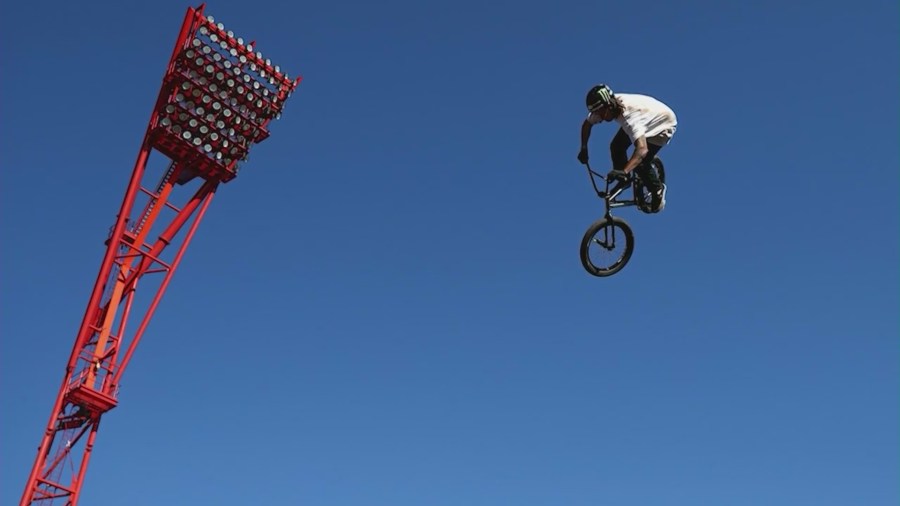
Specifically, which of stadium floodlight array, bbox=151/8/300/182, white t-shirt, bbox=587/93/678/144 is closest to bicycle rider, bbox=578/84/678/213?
white t-shirt, bbox=587/93/678/144

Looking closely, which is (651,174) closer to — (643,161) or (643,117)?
(643,161)

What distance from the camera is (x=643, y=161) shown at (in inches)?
643

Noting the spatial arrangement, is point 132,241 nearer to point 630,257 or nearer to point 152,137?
point 152,137

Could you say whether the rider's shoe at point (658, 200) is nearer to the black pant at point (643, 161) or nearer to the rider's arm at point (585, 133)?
the black pant at point (643, 161)

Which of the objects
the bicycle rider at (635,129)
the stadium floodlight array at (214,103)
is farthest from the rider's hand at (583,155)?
the stadium floodlight array at (214,103)

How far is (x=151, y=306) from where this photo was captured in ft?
181

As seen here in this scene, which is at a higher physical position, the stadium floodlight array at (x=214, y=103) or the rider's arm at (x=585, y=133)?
the stadium floodlight array at (x=214, y=103)

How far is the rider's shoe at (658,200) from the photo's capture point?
655 inches

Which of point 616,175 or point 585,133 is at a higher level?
point 585,133

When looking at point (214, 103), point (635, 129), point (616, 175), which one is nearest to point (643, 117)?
point (635, 129)

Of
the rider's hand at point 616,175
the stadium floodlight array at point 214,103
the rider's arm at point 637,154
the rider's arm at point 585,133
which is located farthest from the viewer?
the stadium floodlight array at point 214,103

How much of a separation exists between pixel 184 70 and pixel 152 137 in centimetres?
453

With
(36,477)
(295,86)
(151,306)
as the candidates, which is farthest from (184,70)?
(36,477)

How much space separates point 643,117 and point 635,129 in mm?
297
